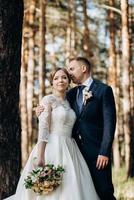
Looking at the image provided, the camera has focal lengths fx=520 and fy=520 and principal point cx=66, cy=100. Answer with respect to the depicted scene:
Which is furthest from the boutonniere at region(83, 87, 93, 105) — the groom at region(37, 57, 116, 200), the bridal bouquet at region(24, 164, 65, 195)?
the bridal bouquet at region(24, 164, 65, 195)

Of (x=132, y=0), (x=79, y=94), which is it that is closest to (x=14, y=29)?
(x=79, y=94)

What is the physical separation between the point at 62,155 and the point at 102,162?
0.44m

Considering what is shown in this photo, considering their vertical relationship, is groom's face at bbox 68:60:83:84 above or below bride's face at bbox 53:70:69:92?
above

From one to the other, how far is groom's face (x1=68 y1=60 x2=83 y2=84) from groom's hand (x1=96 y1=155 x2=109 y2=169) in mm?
925

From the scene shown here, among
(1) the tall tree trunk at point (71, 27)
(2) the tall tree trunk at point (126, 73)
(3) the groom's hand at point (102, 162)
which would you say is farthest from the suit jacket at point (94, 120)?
(1) the tall tree trunk at point (71, 27)

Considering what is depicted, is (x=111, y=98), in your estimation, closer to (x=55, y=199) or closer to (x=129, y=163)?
(x=55, y=199)

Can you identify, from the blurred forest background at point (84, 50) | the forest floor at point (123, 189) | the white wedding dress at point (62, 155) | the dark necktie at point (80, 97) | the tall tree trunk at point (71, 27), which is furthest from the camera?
the tall tree trunk at point (71, 27)

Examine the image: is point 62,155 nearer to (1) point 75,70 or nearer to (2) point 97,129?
(2) point 97,129

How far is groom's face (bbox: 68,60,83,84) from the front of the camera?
5809 mm

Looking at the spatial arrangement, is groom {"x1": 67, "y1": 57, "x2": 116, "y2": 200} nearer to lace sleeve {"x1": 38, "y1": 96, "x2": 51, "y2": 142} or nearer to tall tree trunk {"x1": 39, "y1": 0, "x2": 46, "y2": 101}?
lace sleeve {"x1": 38, "y1": 96, "x2": 51, "y2": 142}

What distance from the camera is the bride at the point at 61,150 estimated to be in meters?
5.51

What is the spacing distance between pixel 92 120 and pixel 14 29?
191 centimetres

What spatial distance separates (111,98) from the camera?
5766 mm

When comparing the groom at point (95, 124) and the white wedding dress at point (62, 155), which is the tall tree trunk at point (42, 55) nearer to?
the groom at point (95, 124)
